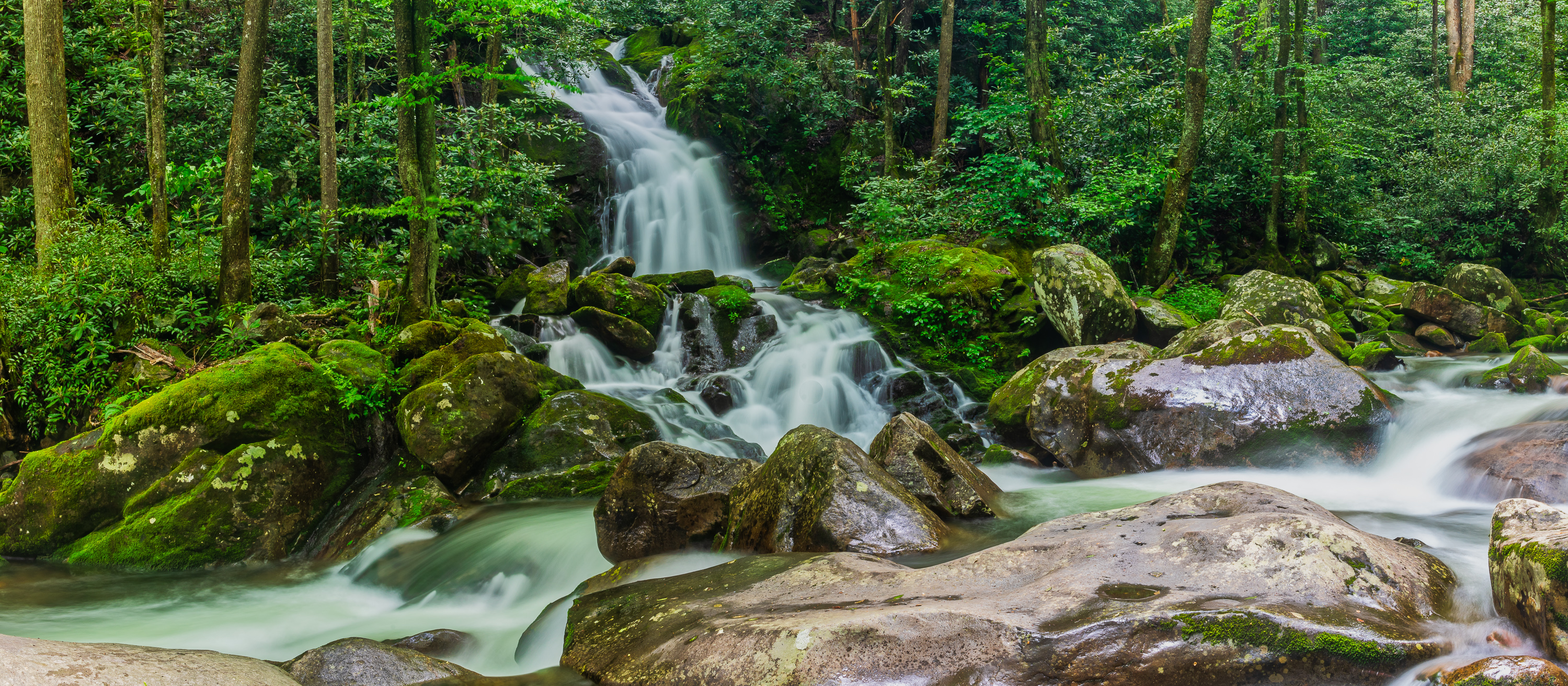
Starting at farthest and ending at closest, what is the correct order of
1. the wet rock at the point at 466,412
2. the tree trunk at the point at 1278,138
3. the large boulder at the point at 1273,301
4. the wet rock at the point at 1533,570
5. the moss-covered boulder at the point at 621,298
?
the tree trunk at the point at 1278,138
the large boulder at the point at 1273,301
the moss-covered boulder at the point at 621,298
the wet rock at the point at 466,412
the wet rock at the point at 1533,570

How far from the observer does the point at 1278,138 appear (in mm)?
16094

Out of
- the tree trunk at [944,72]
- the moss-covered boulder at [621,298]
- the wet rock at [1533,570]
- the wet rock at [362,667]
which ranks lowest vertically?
the wet rock at [362,667]

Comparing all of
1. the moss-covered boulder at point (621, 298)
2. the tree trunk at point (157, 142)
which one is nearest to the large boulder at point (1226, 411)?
the moss-covered boulder at point (621, 298)

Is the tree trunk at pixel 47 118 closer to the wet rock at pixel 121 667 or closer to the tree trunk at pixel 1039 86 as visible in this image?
the wet rock at pixel 121 667

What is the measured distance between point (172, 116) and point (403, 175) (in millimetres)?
6649

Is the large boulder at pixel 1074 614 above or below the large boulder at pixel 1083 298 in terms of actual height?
below

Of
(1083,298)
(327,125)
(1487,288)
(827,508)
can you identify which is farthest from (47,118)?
(1487,288)

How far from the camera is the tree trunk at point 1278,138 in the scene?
1611 cm

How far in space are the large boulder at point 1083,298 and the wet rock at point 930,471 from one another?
4745mm

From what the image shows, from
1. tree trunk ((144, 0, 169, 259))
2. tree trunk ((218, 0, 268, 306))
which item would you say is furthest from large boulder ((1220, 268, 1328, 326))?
tree trunk ((144, 0, 169, 259))

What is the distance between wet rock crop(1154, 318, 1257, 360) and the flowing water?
4.78 ft

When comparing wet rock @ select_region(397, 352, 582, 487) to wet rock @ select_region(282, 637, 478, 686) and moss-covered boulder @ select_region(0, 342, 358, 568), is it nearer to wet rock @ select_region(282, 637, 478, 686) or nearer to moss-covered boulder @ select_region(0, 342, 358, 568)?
moss-covered boulder @ select_region(0, 342, 358, 568)

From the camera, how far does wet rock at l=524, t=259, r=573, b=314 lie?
11.9 m

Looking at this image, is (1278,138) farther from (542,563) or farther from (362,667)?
(362,667)
